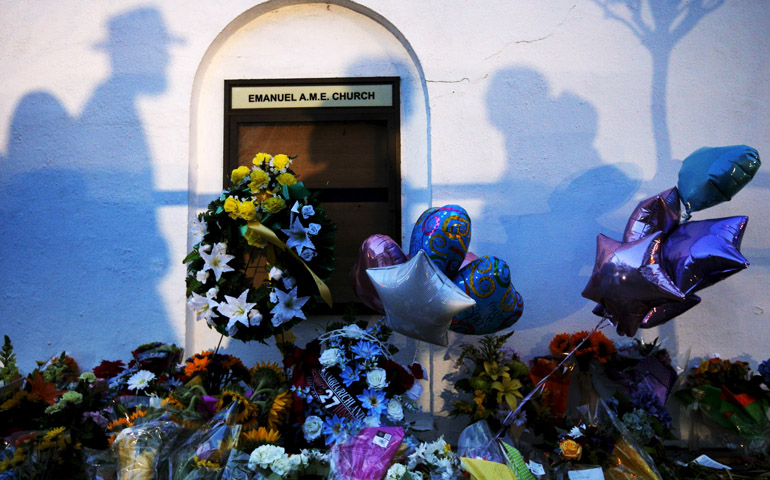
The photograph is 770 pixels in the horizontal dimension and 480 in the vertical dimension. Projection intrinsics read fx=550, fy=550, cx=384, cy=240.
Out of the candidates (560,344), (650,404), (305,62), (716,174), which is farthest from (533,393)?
(305,62)

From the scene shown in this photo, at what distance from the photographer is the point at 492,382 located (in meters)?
2.64

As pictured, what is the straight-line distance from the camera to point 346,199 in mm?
3109

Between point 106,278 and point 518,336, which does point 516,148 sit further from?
point 106,278

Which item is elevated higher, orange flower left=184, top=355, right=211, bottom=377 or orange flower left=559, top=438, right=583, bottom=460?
orange flower left=184, top=355, right=211, bottom=377

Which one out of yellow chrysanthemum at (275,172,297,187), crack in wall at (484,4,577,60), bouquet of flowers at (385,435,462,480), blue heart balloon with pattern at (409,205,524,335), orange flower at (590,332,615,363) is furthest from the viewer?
crack in wall at (484,4,577,60)

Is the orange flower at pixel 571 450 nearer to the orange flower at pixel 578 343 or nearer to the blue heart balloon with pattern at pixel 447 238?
the orange flower at pixel 578 343

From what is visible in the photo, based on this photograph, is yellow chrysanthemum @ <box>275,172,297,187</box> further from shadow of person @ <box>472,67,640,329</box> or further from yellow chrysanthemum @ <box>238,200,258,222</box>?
shadow of person @ <box>472,67,640,329</box>

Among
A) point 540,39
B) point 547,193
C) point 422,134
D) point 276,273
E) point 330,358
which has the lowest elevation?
point 330,358

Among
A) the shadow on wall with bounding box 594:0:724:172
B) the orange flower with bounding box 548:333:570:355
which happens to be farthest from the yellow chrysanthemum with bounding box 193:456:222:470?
the shadow on wall with bounding box 594:0:724:172

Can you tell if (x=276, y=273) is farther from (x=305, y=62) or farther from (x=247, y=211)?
(x=305, y=62)

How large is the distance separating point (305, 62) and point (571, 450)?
2.46 metres

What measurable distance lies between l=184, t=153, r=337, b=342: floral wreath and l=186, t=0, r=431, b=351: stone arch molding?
695 millimetres

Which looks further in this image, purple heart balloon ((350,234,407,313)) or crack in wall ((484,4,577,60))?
crack in wall ((484,4,577,60))

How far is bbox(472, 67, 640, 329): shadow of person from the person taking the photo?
10.0 ft
